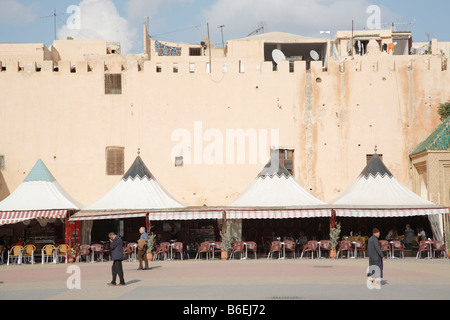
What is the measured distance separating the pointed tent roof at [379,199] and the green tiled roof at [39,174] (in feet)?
38.6

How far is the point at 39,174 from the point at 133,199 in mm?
4531

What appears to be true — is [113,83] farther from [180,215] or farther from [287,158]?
[180,215]

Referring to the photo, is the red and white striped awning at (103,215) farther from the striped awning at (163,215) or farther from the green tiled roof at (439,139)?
the green tiled roof at (439,139)

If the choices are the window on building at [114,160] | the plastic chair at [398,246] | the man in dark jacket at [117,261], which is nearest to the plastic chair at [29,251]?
the window on building at [114,160]

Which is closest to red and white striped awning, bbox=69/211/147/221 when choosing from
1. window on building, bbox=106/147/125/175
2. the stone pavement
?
the stone pavement

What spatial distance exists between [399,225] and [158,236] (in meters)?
10.4

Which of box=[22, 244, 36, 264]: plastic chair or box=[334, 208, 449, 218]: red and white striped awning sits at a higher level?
box=[334, 208, 449, 218]: red and white striped awning

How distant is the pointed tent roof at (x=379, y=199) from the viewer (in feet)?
80.1

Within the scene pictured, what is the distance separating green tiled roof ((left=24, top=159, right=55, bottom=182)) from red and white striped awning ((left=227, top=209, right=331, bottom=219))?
8.16m

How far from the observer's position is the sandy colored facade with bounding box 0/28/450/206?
99.3 feet

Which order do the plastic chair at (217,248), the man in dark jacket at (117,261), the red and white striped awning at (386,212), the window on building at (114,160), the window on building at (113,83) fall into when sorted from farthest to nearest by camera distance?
1. the window on building at (113,83)
2. the window on building at (114,160)
3. the plastic chair at (217,248)
4. the red and white striped awning at (386,212)
5. the man in dark jacket at (117,261)

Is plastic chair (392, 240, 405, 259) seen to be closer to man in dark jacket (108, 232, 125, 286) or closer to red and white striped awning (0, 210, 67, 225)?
red and white striped awning (0, 210, 67, 225)

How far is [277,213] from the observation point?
24.5 meters
